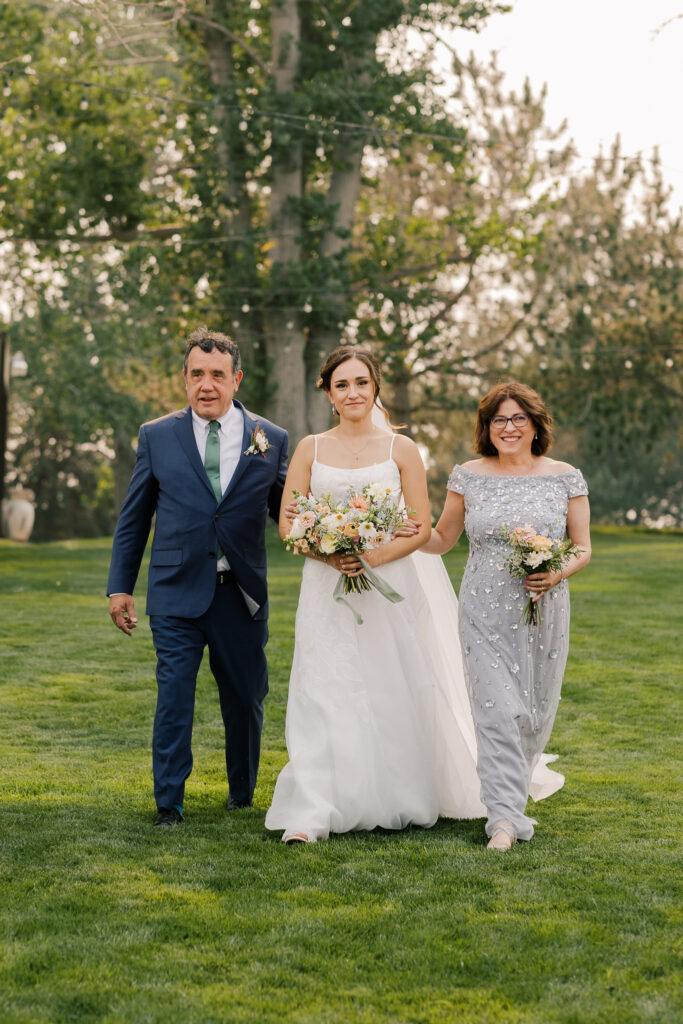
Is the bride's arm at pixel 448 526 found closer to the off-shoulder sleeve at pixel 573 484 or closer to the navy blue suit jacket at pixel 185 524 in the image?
the off-shoulder sleeve at pixel 573 484

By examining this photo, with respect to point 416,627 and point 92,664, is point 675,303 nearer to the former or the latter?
point 92,664

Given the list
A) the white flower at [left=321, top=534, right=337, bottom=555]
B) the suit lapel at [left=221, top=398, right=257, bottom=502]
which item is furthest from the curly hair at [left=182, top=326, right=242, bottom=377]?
the white flower at [left=321, top=534, right=337, bottom=555]


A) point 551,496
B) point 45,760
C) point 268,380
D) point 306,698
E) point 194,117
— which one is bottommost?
point 45,760

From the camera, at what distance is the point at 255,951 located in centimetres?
410

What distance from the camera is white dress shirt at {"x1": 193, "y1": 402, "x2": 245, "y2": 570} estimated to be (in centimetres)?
596

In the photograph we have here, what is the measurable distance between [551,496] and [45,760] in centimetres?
348

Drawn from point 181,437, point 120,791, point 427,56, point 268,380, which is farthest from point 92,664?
point 427,56

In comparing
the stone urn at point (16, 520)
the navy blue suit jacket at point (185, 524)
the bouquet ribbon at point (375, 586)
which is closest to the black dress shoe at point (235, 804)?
the navy blue suit jacket at point (185, 524)

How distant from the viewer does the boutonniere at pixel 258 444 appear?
5930 mm

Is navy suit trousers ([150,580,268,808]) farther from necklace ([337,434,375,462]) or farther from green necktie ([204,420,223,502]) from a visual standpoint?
necklace ([337,434,375,462])

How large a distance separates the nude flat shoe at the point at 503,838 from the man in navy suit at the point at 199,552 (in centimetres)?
130

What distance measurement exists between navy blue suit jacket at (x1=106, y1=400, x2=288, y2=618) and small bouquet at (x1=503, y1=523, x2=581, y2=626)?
1173 millimetres

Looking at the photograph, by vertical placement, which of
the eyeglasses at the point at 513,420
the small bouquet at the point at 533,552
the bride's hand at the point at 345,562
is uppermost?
the eyeglasses at the point at 513,420

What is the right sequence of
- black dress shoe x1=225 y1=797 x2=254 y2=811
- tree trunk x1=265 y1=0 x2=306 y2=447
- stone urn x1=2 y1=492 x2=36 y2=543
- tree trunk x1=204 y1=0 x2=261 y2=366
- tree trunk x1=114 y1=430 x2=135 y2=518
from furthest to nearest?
tree trunk x1=114 y1=430 x2=135 y2=518 < stone urn x1=2 y1=492 x2=36 y2=543 < tree trunk x1=265 y1=0 x2=306 y2=447 < tree trunk x1=204 y1=0 x2=261 y2=366 < black dress shoe x1=225 y1=797 x2=254 y2=811
